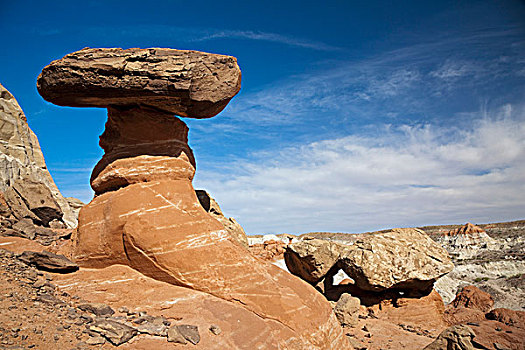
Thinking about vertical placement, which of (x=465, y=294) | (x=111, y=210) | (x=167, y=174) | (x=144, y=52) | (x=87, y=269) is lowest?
(x=465, y=294)

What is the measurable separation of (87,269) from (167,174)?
2450 mm

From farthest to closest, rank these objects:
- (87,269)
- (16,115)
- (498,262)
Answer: (498,262) < (16,115) < (87,269)

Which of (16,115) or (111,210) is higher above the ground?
(16,115)

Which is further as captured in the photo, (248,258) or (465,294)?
(465,294)

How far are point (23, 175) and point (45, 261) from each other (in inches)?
578

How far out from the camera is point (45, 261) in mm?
6172

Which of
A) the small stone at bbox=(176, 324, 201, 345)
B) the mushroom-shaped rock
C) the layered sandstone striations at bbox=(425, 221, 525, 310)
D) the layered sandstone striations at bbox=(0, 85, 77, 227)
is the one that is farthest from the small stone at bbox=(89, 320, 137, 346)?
the layered sandstone striations at bbox=(425, 221, 525, 310)

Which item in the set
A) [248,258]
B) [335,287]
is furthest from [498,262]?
[248,258]

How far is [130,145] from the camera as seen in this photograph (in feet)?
25.1

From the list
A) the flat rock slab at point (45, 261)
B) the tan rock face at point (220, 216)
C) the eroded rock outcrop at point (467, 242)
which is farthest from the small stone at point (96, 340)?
the eroded rock outcrop at point (467, 242)

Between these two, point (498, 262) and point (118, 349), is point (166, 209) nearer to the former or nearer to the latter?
point (118, 349)

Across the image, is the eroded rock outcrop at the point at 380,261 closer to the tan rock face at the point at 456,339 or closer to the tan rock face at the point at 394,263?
the tan rock face at the point at 394,263

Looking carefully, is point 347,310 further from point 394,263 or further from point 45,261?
point 45,261

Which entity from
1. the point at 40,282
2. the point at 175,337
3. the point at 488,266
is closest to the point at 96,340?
the point at 175,337
